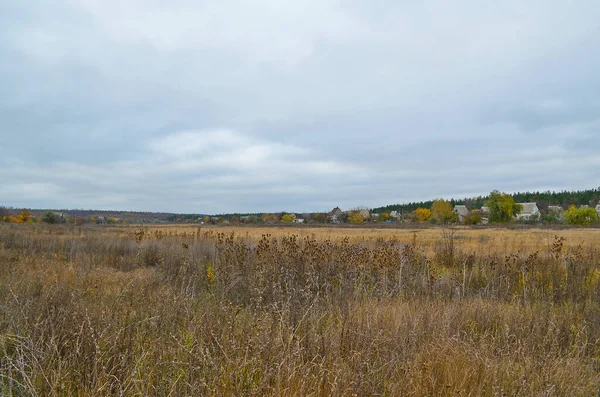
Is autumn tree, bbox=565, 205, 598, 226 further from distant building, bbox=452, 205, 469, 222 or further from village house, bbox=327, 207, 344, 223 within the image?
village house, bbox=327, 207, 344, 223

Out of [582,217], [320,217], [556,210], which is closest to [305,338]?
[582,217]

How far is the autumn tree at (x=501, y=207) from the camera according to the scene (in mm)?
80406

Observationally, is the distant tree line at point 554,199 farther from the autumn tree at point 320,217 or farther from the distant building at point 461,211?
the autumn tree at point 320,217

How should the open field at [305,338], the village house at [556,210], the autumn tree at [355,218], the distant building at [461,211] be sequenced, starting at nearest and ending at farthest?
the open field at [305,338] → the village house at [556,210] → the autumn tree at [355,218] → the distant building at [461,211]

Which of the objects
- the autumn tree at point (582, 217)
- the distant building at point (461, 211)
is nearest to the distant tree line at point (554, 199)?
the distant building at point (461, 211)

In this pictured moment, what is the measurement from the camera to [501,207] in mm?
80375

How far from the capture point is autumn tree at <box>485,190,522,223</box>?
80406 mm

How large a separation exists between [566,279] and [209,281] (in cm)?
800

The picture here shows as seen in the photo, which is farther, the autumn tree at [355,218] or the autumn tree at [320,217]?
the autumn tree at [320,217]

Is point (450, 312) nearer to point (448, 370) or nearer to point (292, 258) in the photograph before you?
point (448, 370)

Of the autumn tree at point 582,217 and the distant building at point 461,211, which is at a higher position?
the distant building at point 461,211

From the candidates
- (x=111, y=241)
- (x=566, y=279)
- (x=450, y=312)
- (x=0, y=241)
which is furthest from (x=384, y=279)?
(x=0, y=241)

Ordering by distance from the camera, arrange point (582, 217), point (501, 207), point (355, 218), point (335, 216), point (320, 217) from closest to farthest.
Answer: point (582, 217)
point (501, 207)
point (355, 218)
point (320, 217)
point (335, 216)

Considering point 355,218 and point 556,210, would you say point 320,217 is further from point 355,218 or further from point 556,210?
point 556,210
